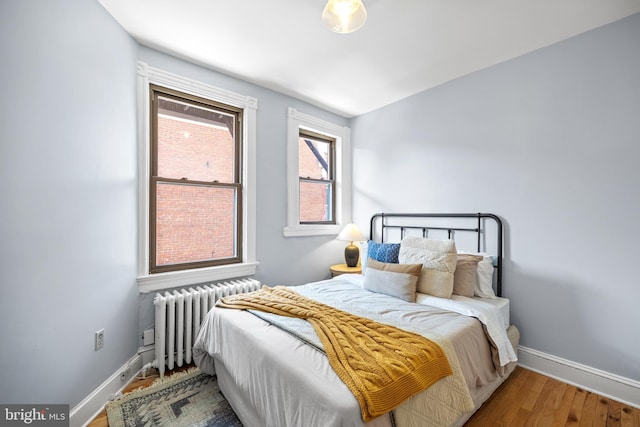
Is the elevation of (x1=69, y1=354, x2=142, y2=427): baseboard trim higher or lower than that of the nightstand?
lower

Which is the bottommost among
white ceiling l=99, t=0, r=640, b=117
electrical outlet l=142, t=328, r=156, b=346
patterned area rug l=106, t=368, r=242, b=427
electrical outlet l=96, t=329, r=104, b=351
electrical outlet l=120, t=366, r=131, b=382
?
patterned area rug l=106, t=368, r=242, b=427

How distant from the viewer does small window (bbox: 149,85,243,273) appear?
2371mm

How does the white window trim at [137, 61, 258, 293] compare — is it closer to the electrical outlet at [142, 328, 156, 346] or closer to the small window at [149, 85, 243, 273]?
the small window at [149, 85, 243, 273]

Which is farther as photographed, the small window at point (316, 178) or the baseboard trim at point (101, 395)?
the small window at point (316, 178)

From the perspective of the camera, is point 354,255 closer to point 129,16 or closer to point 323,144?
point 323,144

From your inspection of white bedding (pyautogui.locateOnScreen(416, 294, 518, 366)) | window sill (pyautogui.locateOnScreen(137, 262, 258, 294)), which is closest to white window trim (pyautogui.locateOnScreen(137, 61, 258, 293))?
window sill (pyautogui.locateOnScreen(137, 262, 258, 294))

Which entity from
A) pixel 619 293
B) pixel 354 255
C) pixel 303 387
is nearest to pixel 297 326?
pixel 303 387

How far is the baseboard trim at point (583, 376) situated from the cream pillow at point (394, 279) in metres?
1.19

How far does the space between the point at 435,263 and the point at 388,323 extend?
817 millimetres

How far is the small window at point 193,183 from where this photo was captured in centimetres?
237

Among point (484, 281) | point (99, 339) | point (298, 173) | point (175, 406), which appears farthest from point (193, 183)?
point (484, 281)

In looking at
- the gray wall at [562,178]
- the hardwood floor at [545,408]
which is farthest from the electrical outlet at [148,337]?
the gray wall at [562,178]

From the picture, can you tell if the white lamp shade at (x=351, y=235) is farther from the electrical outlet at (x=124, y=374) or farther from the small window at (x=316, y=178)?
the electrical outlet at (x=124, y=374)

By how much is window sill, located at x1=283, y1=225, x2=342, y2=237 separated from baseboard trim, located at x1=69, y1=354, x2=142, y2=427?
179cm
